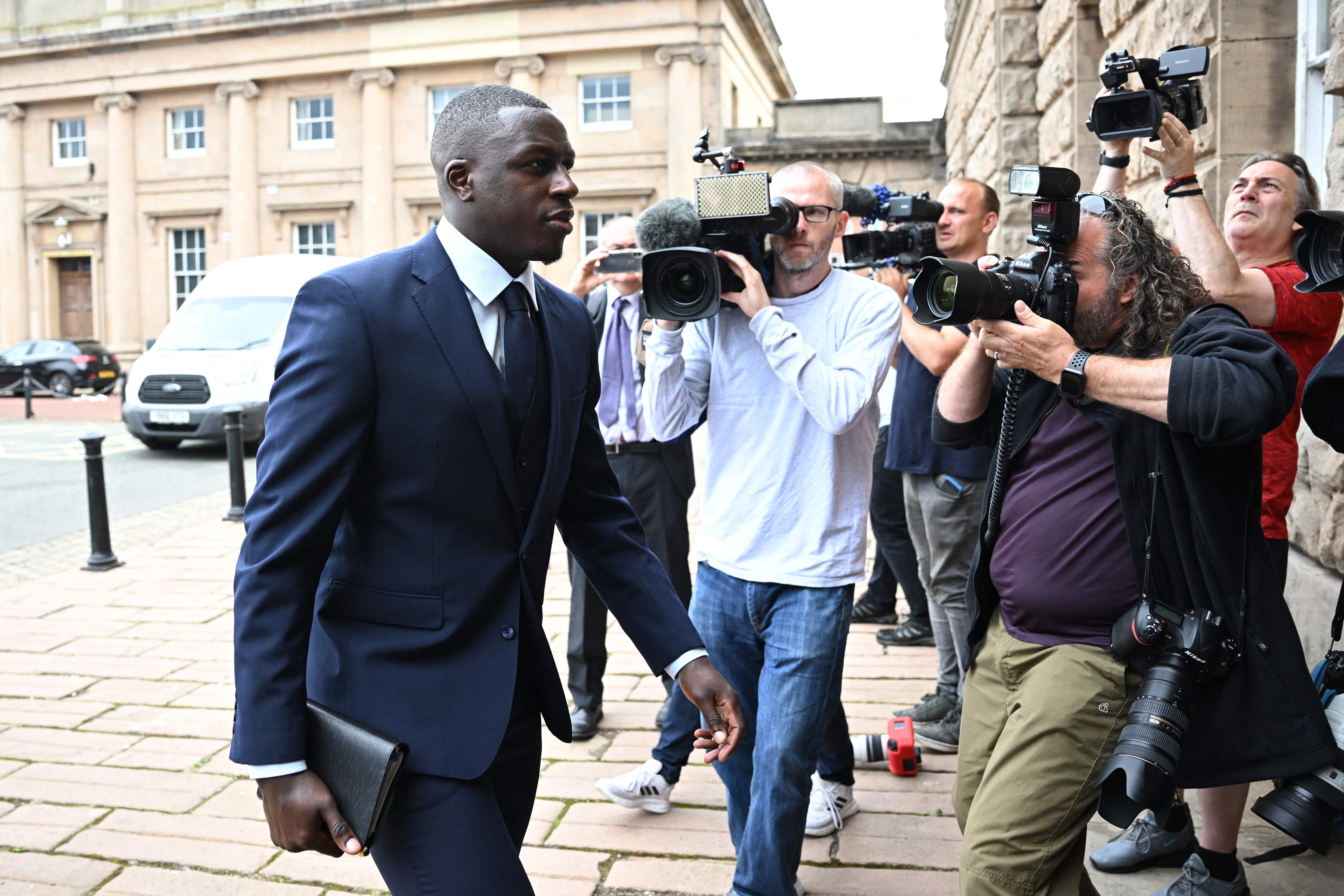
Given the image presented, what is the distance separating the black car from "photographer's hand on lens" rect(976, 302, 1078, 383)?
2773 cm

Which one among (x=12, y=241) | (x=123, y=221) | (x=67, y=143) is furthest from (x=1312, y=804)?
(x=12, y=241)

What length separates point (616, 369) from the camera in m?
4.87

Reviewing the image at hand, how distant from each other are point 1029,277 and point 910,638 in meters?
3.55

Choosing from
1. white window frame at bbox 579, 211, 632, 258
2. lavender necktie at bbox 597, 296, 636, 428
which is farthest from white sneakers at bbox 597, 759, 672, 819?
white window frame at bbox 579, 211, 632, 258

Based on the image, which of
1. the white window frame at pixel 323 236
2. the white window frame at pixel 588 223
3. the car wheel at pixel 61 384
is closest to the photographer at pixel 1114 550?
the white window frame at pixel 588 223

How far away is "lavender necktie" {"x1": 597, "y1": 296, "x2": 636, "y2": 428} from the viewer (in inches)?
188

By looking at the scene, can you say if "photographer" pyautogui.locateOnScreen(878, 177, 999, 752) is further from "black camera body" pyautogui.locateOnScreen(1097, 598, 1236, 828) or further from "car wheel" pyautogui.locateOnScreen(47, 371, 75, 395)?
"car wheel" pyautogui.locateOnScreen(47, 371, 75, 395)

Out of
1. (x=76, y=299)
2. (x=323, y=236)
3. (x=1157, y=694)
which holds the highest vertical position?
(x=323, y=236)

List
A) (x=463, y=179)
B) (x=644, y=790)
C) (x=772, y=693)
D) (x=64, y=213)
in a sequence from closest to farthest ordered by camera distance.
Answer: (x=463, y=179) < (x=772, y=693) < (x=644, y=790) < (x=64, y=213)

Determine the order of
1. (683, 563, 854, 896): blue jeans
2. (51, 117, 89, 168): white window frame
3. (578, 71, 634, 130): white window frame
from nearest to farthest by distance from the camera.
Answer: (683, 563, 854, 896): blue jeans → (578, 71, 634, 130): white window frame → (51, 117, 89, 168): white window frame

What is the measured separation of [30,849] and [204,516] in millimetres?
6915

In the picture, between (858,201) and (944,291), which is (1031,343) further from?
(858,201)

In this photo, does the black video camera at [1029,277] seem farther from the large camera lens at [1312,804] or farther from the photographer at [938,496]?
the photographer at [938,496]

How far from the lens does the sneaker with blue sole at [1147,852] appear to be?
11.2ft
